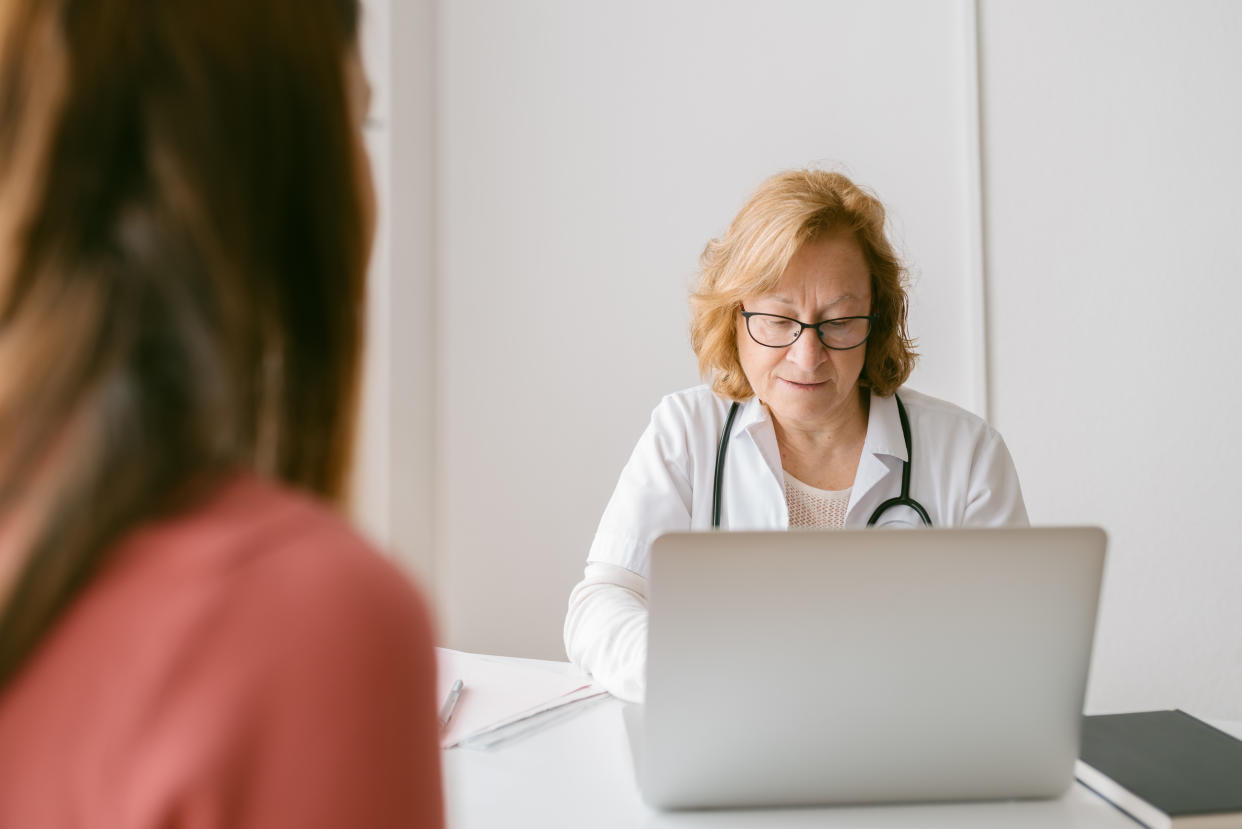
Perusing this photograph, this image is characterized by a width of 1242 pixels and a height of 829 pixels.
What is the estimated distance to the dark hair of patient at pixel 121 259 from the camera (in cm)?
40

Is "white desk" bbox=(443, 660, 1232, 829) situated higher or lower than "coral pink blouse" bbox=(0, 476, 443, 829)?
lower

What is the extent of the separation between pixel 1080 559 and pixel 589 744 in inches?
23.7

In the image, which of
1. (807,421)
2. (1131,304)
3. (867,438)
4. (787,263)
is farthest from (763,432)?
(1131,304)

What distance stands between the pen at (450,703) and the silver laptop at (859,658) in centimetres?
36

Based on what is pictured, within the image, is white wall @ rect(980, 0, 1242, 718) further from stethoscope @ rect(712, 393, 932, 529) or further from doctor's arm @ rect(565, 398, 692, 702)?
doctor's arm @ rect(565, 398, 692, 702)

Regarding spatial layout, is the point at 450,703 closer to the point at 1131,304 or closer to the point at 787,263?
the point at 787,263

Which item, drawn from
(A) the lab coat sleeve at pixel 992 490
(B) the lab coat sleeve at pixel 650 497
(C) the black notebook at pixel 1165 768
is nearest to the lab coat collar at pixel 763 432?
(B) the lab coat sleeve at pixel 650 497

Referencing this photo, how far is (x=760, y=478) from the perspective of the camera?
176 centimetres

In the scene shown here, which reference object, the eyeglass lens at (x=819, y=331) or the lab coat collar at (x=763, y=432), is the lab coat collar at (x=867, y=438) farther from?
the eyeglass lens at (x=819, y=331)

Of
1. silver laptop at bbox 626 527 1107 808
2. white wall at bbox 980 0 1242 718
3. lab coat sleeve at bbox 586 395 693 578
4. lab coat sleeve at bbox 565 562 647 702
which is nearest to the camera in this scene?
silver laptop at bbox 626 527 1107 808

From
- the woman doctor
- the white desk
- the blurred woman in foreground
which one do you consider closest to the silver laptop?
the white desk

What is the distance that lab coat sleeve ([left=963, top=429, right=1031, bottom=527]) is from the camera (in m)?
1.68

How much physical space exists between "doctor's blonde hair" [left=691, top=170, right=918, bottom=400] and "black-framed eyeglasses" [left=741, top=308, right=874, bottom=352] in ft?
0.20

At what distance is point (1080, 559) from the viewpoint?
88cm
